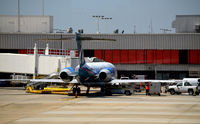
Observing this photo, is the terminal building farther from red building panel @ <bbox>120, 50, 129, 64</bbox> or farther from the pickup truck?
the pickup truck

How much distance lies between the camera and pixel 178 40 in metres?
76.1

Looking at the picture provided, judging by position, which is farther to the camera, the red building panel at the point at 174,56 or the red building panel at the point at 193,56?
the red building panel at the point at 174,56

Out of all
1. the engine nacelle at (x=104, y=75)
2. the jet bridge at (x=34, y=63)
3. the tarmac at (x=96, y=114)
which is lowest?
the tarmac at (x=96, y=114)

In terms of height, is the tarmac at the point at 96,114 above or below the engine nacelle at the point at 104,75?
below

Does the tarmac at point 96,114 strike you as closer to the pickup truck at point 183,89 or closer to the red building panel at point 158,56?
the pickup truck at point 183,89

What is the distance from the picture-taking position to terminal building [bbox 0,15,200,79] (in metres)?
76.2

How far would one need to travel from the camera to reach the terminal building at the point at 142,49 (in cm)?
7619

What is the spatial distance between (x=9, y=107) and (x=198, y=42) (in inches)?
2097

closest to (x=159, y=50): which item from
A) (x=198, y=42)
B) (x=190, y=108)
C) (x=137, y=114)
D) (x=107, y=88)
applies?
(x=198, y=42)

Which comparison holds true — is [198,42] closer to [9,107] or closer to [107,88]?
[107,88]

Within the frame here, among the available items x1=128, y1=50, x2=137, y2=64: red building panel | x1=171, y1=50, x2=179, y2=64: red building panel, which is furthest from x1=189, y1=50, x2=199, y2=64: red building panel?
x1=128, y1=50, x2=137, y2=64: red building panel

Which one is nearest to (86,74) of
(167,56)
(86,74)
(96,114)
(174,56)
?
(86,74)

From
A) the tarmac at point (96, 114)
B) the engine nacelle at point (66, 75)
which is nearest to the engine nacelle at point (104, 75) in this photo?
the engine nacelle at point (66, 75)

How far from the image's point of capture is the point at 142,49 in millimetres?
77125
